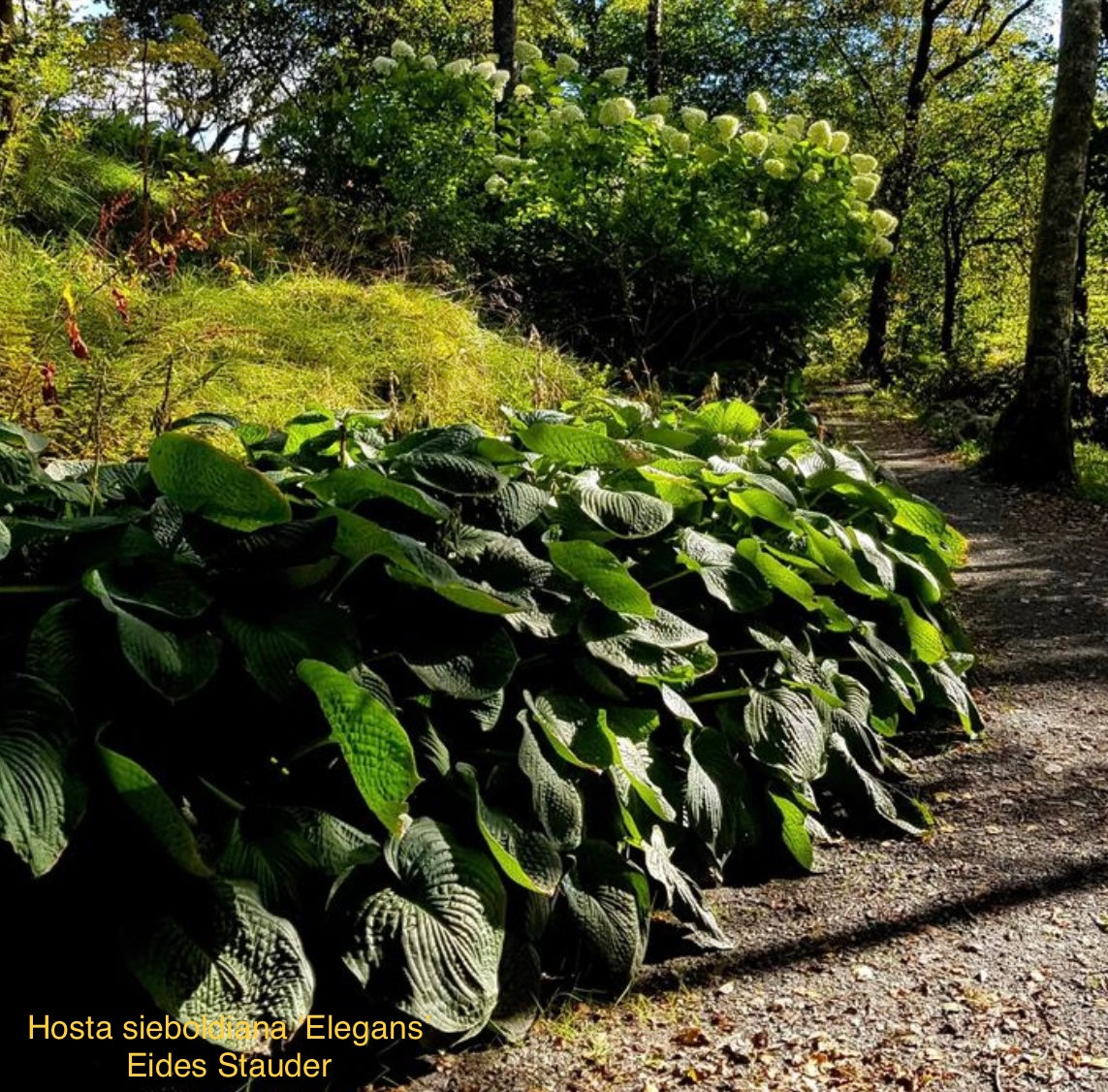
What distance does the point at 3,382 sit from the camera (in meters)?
3.44

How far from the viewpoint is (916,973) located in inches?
83.2

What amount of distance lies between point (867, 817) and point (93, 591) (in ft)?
6.53

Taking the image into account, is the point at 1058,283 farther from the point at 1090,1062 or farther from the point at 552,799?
the point at 552,799

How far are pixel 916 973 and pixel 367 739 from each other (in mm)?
1257

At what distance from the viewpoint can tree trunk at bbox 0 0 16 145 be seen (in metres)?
5.05

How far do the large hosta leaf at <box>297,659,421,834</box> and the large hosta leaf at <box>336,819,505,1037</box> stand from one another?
16cm

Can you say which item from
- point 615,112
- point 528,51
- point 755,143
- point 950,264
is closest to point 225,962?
point 615,112

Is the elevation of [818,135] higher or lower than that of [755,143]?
higher

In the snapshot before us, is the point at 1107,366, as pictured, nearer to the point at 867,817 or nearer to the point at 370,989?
the point at 867,817

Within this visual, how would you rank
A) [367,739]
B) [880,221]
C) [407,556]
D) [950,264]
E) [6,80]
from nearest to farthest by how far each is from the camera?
1. [367,739]
2. [407,556]
3. [6,80]
4. [880,221]
5. [950,264]

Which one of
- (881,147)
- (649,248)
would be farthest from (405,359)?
(881,147)

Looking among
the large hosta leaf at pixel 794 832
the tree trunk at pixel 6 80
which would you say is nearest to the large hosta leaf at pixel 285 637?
the large hosta leaf at pixel 794 832

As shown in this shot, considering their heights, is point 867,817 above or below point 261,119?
below

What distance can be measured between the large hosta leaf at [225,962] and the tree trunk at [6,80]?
449cm
